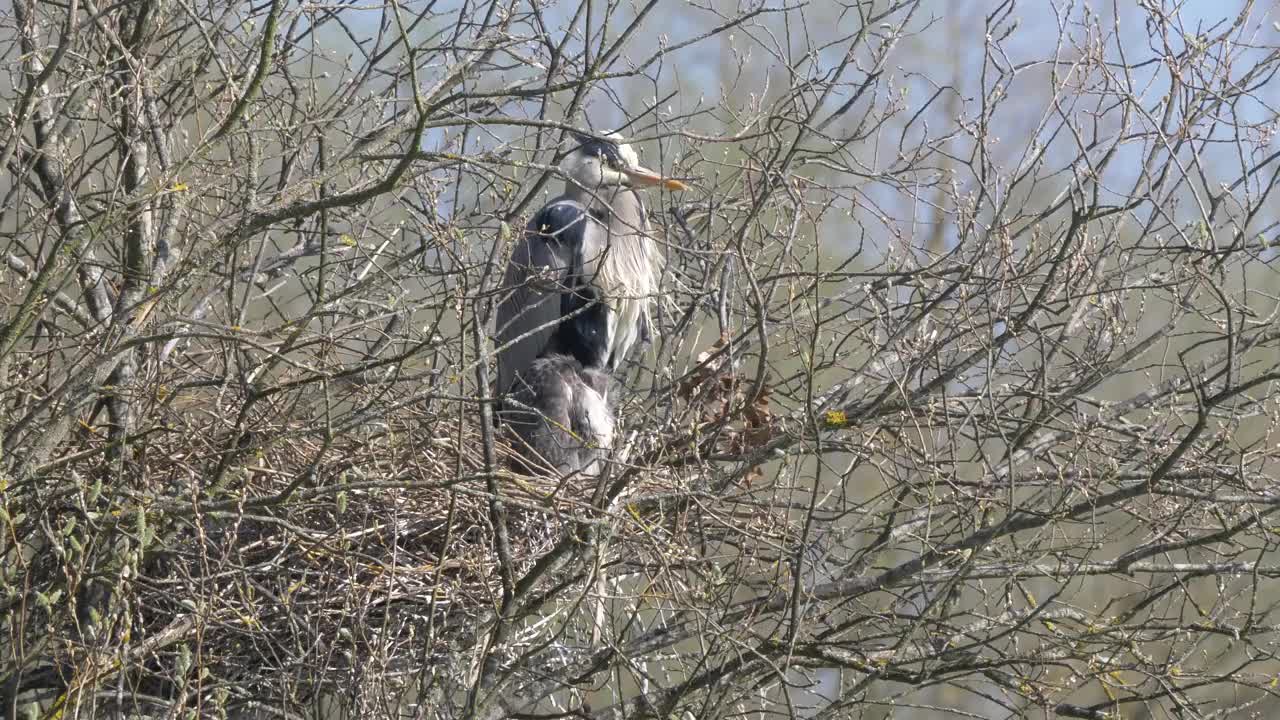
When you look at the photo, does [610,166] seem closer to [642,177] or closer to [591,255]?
[642,177]

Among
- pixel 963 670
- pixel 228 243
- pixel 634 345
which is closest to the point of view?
pixel 228 243

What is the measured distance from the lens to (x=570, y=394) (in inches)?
220

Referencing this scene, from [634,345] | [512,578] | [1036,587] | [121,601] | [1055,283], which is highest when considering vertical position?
[1036,587]

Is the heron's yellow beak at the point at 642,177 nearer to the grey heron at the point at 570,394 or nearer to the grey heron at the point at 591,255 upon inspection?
the grey heron at the point at 591,255

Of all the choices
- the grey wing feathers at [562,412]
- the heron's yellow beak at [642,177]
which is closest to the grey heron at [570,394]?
the grey wing feathers at [562,412]

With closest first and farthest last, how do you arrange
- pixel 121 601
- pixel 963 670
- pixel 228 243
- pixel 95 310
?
pixel 121 601 < pixel 228 243 < pixel 963 670 < pixel 95 310

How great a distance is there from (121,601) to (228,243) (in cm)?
82

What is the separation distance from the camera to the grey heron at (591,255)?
18.6ft

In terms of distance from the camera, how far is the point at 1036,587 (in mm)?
14656

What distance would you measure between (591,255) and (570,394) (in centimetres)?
60

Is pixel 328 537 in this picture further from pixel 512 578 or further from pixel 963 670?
pixel 963 670

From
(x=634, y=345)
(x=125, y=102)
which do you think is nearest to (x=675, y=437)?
(x=125, y=102)

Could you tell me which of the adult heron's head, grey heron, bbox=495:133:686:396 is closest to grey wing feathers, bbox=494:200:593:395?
grey heron, bbox=495:133:686:396

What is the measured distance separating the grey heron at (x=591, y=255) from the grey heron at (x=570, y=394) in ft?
0.18
